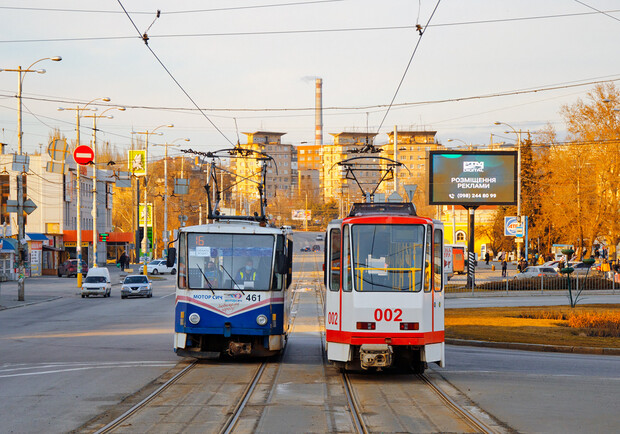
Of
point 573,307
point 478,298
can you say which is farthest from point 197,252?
point 478,298

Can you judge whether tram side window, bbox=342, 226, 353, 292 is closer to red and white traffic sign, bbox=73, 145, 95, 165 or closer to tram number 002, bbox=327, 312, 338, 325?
tram number 002, bbox=327, 312, 338, 325

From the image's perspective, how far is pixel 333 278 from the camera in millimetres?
14086

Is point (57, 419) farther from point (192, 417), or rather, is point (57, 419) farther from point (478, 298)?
point (478, 298)

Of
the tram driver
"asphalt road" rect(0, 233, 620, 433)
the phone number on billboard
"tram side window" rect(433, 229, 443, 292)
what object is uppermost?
the phone number on billboard

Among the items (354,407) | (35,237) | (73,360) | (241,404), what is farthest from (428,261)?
(35,237)

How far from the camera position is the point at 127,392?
12.3 m

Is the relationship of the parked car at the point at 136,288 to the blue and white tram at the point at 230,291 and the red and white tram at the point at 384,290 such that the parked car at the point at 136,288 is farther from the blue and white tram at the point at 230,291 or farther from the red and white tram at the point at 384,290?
the red and white tram at the point at 384,290

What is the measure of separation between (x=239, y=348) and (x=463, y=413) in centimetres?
645

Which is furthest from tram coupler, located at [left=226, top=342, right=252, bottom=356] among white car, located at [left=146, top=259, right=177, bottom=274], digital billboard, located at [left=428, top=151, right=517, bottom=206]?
white car, located at [left=146, top=259, right=177, bottom=274]

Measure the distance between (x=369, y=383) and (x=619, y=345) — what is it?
967 cm

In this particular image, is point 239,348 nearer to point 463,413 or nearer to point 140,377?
point 140,377

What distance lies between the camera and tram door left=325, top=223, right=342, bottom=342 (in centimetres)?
1390

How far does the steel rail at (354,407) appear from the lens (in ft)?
31.5

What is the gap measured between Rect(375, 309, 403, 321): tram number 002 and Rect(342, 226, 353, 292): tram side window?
25.7 inches
